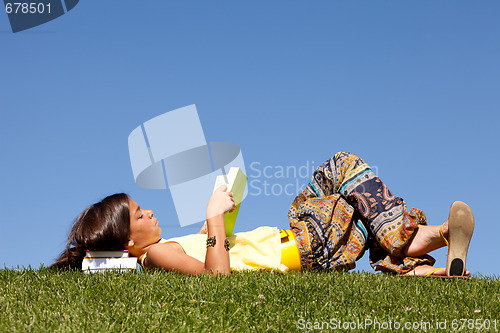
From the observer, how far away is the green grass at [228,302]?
111 inches

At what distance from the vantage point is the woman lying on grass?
14.1ft

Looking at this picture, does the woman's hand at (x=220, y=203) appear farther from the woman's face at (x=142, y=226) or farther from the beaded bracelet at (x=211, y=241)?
the woman's face at (x=142, y=226)

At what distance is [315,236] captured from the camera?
469cm

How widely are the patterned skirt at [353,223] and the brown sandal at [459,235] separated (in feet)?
1.14

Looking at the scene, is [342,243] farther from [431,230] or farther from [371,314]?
[371,314]

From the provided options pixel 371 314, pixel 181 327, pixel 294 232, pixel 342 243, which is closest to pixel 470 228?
pixel 342 243

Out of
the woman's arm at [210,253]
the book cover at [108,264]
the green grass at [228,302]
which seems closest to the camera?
the green grass at [228,302]

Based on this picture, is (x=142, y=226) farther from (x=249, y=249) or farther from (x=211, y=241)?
(x=249, y=249)

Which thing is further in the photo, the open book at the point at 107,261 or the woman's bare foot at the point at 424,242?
the woman's bare foot at the point at 424,242

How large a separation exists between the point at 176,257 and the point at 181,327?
156 cm

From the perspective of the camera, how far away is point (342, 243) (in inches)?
192

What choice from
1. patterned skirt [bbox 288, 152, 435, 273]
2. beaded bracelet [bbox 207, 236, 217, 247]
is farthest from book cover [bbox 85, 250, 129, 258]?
patterned skirt [bbox 288, 152, 435, 273]

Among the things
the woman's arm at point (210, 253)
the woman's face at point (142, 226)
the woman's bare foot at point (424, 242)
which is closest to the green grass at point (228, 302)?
the woman's arm at point (210, 253)

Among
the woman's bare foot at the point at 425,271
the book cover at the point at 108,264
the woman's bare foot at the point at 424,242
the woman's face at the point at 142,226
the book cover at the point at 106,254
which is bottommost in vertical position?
the woman's bare foot at the point at 425,271
